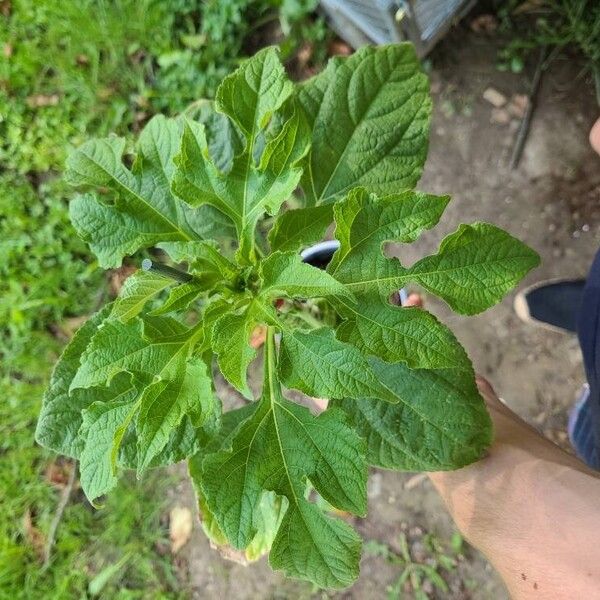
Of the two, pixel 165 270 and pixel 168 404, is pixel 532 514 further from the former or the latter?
pixel 165 270

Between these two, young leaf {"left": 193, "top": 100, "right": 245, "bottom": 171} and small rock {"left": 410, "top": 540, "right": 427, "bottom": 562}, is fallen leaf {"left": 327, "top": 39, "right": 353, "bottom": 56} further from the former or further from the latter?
small rock {"left": 410, "top": 540, "right": 427, "bottom": 562}

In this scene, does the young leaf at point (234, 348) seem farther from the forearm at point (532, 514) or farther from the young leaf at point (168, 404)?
the forearm at point (532, 514)

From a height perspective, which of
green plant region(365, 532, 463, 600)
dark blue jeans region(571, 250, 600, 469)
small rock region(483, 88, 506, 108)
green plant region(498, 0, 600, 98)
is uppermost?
green plant region(498, 0, 600, 98)

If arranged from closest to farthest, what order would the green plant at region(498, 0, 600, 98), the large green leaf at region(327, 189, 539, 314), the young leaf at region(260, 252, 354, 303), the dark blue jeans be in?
A: the young leaf at region(260, 252, 354, 303)
the large green leaf at region(327, 189, 539, 314)
the dark blue jeans
the green plant at region(498, 0, 600, 98)

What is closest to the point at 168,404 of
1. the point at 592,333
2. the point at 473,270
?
the point at 473,270

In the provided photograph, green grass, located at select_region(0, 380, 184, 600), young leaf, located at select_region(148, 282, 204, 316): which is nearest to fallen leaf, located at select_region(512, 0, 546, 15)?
young leaf, located at select_region(148, 282, 204, 316)

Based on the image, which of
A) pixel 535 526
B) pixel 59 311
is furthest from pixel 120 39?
pixel 535 526

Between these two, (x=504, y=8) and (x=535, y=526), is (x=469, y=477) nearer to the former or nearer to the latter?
(x=535, y=526)
